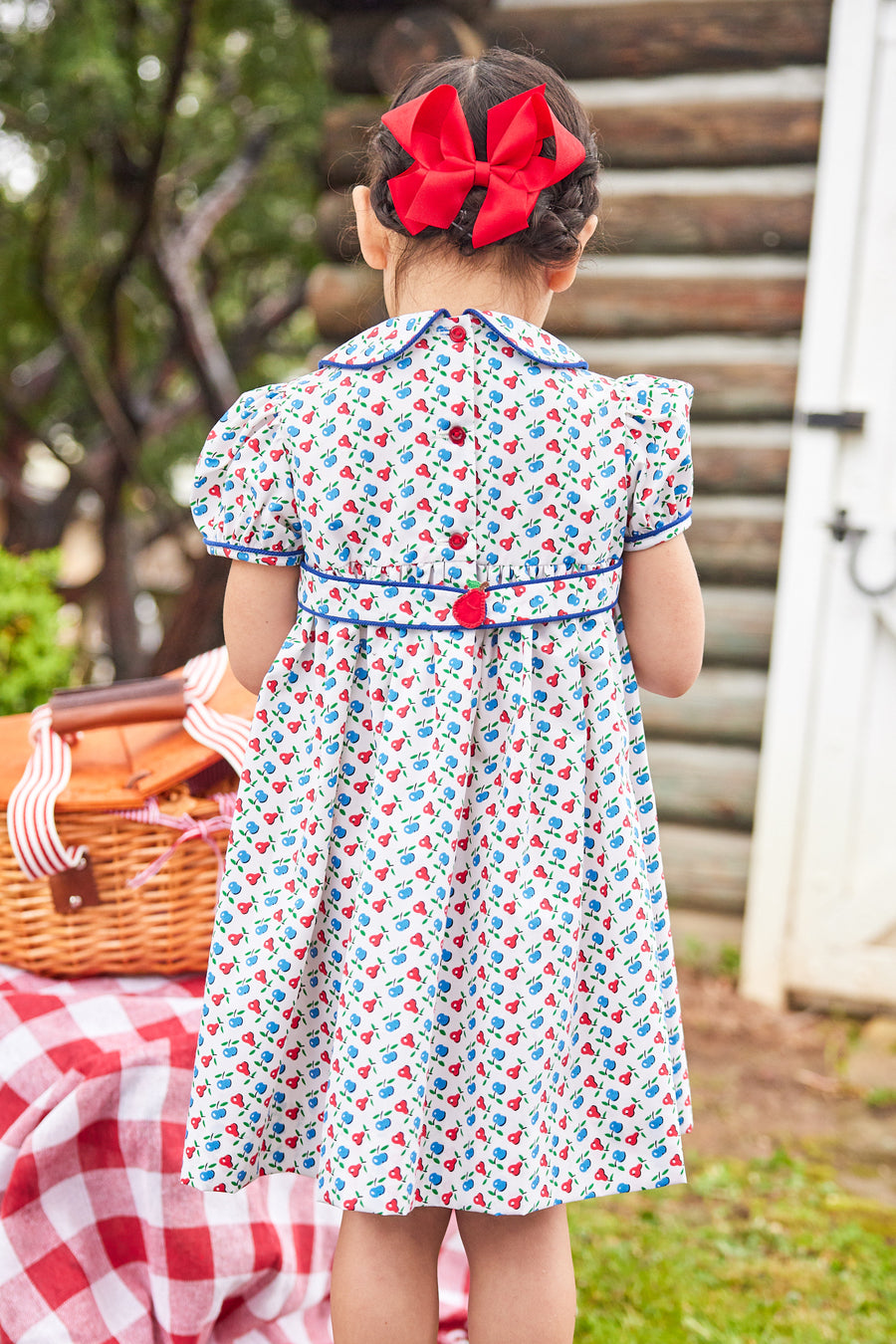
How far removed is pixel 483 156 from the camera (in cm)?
131

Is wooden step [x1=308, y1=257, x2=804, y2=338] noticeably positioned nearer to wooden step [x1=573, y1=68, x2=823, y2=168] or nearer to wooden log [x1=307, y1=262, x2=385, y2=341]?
wooden log [x1=307, y1=262, x2=385, y2=341]

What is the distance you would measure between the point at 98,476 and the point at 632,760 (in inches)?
251

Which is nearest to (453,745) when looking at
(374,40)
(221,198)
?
(374,40)

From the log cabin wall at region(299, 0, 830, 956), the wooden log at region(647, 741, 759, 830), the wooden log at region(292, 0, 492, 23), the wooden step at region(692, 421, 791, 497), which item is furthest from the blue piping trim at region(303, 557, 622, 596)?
the wooden log at region(292, 0, 492, 23)

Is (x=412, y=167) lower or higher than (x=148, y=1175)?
higher

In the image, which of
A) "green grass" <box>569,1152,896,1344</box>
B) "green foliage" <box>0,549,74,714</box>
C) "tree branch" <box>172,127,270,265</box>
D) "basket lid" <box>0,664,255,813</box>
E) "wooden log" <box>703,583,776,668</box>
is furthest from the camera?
"tree branch" <box>172,127,270,265</box>

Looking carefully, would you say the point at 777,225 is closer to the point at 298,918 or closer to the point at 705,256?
the point at 705,256

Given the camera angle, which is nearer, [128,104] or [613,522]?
[613,522]

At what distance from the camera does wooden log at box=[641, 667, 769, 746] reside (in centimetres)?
345

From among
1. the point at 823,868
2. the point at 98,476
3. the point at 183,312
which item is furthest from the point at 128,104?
the point at 823,868

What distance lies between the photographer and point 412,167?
131cm

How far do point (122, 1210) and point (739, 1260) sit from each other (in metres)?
1.27

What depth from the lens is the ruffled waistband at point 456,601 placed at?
1.32 metres

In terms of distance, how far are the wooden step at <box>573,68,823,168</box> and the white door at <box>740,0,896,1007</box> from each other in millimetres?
122
